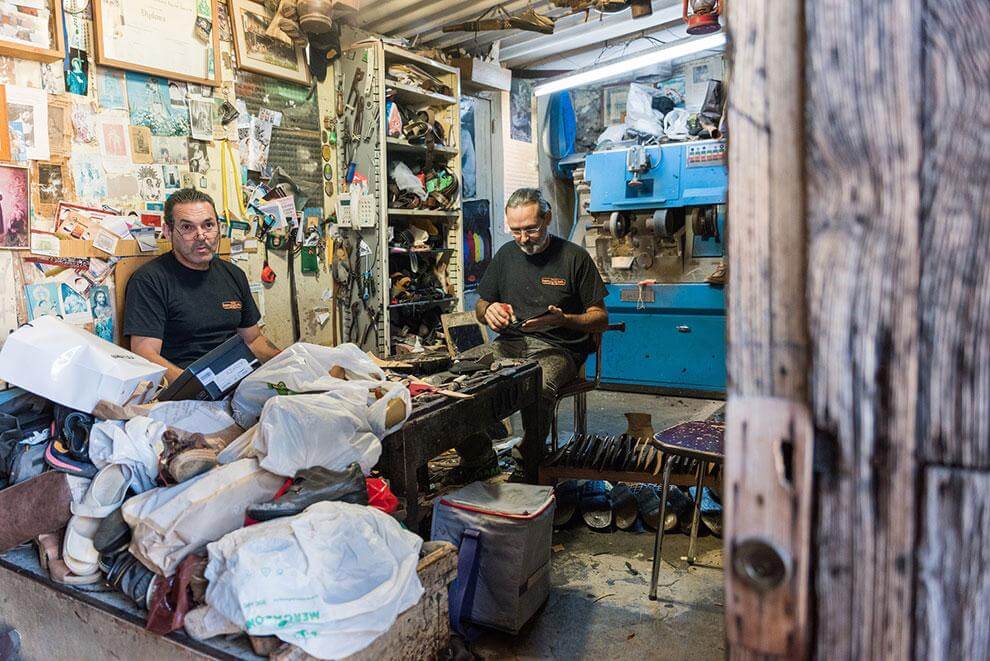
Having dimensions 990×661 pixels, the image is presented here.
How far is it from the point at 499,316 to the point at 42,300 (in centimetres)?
223

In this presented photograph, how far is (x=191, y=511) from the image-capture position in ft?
5.54

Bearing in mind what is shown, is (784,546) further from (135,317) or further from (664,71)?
Result: (664,71)

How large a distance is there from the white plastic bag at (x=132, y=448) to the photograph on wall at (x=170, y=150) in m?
2.00

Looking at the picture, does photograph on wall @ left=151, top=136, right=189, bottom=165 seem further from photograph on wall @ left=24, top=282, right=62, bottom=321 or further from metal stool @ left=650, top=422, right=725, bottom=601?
metal stool @ left=650, top=422, right=725, bottom=601

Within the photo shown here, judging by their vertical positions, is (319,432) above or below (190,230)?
below

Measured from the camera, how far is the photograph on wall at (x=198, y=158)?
3.62m

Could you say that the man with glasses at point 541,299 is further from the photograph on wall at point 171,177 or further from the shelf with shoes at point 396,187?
the photograph on wall at point 171,177

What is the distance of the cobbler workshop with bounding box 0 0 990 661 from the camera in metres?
0.52

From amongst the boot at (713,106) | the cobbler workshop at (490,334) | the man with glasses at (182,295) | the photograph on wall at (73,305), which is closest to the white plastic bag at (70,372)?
the cobbler workshop at (490,334)

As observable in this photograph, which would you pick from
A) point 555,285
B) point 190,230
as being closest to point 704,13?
point 555,285

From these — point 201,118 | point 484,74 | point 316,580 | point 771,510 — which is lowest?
point 316,580

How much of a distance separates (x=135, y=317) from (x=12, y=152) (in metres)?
0.85

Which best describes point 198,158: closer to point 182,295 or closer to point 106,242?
point 106,242

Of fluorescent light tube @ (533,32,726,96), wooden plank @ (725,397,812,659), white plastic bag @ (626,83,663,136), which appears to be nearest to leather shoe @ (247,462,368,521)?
wooden plank @ (725,397,812,659)
